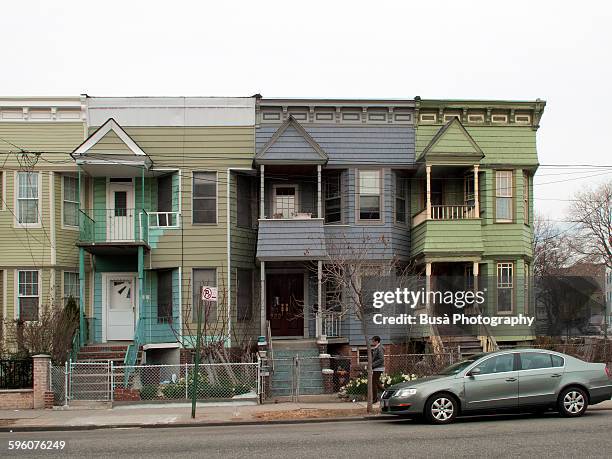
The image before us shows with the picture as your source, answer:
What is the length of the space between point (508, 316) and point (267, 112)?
32.8ft

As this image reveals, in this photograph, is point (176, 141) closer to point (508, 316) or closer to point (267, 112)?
point (267, 112)

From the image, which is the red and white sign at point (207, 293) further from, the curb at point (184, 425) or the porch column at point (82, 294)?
the porch column at point (82, 294)

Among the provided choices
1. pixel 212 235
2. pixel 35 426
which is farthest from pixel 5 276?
pixel 35 426

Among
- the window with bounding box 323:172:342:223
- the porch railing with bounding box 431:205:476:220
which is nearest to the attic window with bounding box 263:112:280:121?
the window with bounding box 323:172:342:223

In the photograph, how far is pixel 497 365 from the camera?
52.2 ft

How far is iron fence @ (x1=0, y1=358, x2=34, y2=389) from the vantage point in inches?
800

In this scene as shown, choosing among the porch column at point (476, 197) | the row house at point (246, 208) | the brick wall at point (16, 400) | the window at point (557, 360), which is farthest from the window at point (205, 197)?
the window at point (557, 360)

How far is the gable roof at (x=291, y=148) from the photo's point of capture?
25.2 m

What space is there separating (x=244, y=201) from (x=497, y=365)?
12.6 m

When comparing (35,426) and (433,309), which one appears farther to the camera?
(433,309)

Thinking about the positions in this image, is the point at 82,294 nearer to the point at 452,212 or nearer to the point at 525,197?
the point at 452,212

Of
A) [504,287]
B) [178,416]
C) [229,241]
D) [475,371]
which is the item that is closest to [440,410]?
[475,371]

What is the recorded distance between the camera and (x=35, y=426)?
16.8 metres

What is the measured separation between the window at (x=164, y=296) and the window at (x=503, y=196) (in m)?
10.9
